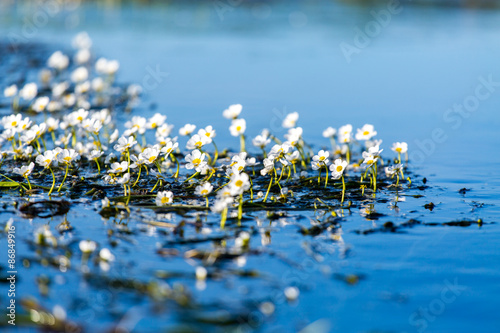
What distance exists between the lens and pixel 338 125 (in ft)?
33.5

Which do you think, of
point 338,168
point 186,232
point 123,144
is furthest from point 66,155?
point 338,168

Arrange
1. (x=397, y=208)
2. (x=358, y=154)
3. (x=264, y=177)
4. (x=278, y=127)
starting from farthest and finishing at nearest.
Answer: (x=278, y=127) < (x=358, y=154) < (x=264, y=177) < (x=397, y=208)

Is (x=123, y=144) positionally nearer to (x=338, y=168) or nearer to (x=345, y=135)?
(x=338, y=168)

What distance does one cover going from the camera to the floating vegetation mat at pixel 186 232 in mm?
3922

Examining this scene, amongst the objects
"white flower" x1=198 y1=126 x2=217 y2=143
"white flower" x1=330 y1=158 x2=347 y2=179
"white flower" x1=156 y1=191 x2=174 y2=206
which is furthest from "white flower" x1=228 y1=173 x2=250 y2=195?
"white flower" x1=198 y1=126 x2=217 y2=143

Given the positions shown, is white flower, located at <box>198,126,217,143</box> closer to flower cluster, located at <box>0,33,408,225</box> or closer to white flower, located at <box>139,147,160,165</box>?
flower cluster, located at <box>0,33,408,225</box>

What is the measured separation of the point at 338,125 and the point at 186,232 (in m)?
5.49

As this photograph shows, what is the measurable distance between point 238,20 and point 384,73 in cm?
1483

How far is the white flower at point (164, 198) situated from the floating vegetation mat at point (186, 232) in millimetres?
12

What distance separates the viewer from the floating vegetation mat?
392 cm

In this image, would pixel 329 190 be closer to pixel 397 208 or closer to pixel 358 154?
pixel 397 208

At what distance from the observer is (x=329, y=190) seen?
6.52 meters

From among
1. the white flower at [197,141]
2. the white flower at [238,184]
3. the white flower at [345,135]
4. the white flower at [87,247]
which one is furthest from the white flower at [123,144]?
the white flower at [345,135]

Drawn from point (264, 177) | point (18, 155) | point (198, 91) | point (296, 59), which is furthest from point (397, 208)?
point (296, 59)
